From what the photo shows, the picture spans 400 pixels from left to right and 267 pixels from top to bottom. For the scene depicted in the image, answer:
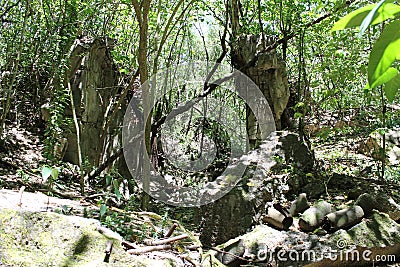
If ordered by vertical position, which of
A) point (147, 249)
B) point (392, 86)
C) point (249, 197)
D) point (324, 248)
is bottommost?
point (324, 248)

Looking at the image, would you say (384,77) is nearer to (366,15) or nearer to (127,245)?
(366,15)

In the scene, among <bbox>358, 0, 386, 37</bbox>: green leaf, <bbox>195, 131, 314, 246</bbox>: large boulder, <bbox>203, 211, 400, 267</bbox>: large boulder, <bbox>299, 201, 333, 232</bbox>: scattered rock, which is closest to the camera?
<bbox>358, 0, 386, 37</bbox>: green leaf

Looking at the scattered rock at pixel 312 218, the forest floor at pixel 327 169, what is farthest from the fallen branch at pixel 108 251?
the scattered rock at pixel 312 218

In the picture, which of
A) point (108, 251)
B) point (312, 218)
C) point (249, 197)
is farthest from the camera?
point (249, 197)

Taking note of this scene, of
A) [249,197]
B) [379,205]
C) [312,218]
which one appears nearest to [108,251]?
[312,218]

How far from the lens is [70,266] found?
4.21 feet

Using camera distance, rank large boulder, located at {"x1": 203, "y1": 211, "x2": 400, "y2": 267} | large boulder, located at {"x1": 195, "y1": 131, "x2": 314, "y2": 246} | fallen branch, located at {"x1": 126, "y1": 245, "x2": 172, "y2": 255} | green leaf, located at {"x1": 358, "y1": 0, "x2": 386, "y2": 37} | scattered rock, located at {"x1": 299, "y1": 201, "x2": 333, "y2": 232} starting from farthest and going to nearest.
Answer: large boulder, located at {"x1": 195, "y1": 131, "x2": 314, "y2": 246} < scattered rock, located at {"x1": 299, "y1": 201, "x2": 333, "y2": 232} < large boulder, located at {"x1": 203, "y1": 211, "x2": 400, "y2": 267} < fallen branch, located at {"x1": 126, "y1": 245, "x2": 172, "y2": 255} < green leaf, located at {"x1": 358, "y1": 0, "x2": 386, "y2": 37}

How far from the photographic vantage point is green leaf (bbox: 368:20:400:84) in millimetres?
283

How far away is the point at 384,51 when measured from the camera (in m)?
0.28

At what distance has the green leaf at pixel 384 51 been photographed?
0.28 m

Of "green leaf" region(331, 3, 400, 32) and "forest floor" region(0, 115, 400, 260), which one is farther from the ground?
"green leaf" region(331, 3, 400, 32)

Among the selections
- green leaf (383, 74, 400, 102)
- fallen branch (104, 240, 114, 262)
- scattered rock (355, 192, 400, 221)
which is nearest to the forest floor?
scattered rock (355, 192, 400, 221)

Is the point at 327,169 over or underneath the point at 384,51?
underneath

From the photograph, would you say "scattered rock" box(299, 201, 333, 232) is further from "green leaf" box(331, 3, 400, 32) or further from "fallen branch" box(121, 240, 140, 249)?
"green leaf" box(331, 3, 400, 32)
